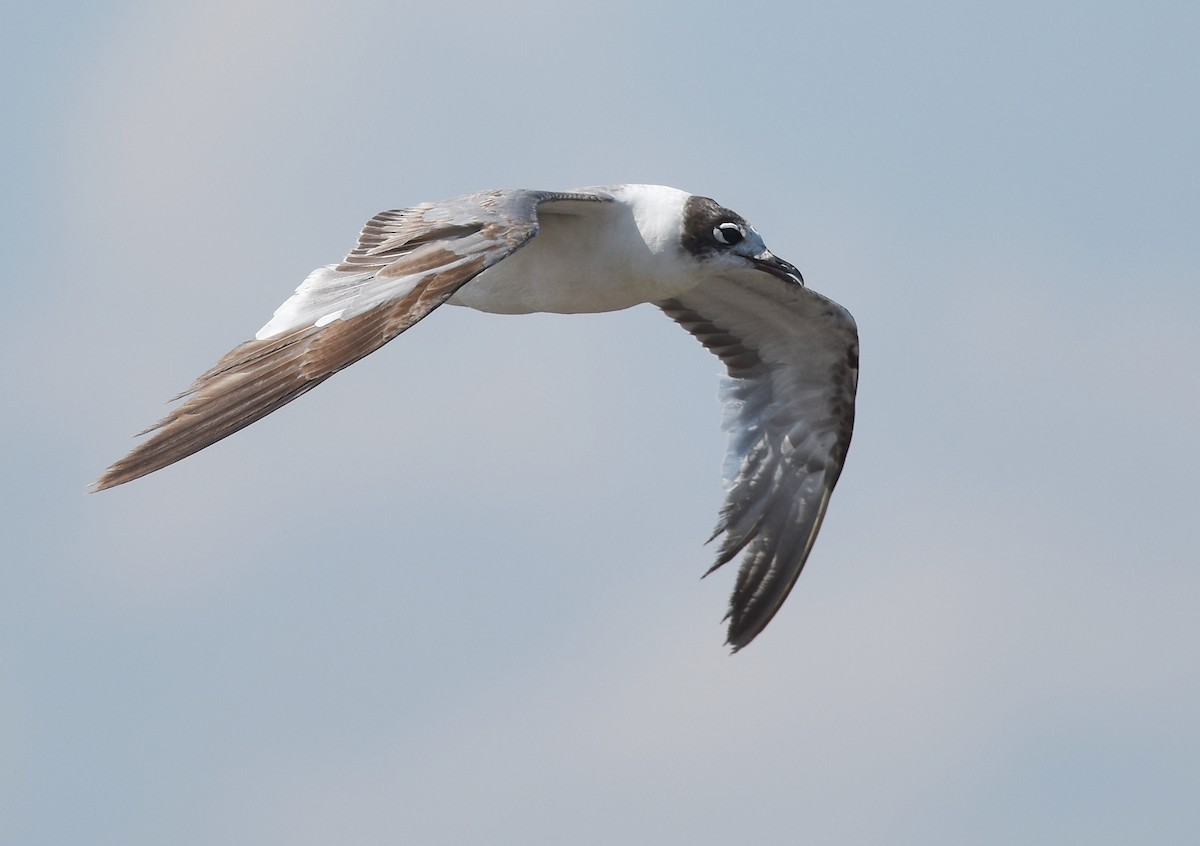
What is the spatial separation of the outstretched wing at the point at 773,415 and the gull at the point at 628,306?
1 cm

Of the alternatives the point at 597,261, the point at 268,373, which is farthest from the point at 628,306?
the point at 268,373

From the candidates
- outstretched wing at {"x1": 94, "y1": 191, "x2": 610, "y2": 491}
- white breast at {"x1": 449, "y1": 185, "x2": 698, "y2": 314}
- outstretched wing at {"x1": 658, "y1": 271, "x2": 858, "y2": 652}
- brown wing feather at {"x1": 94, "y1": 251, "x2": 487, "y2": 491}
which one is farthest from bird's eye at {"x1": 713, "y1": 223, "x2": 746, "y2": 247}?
brown wing feather at {"x1": 94, "y1": 251, "x2": 487, "y2": 491}

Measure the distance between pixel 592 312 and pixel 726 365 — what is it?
250 cm

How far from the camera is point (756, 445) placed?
16719 mm

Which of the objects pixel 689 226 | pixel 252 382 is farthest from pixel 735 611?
pixel 252 382

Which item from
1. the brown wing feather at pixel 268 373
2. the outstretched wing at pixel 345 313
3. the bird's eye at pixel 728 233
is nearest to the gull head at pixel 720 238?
the bird's eye at pixel 728 233

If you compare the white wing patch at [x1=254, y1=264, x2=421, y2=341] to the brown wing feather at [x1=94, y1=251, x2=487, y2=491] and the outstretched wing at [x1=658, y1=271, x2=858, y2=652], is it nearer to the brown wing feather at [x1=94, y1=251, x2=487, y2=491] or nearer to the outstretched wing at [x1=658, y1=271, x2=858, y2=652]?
the brown wing feather at [x1=94, y1=251, x2=487, y2=491]

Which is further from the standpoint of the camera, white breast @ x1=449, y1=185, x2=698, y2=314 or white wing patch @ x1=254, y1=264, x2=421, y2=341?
white breast @ x1=449, y1=185, x2=698, y2=314

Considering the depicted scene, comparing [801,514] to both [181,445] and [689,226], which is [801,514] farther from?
[181,445]

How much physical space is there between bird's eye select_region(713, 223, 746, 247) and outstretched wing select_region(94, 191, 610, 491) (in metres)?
1.57

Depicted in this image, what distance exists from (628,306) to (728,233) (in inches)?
46.2

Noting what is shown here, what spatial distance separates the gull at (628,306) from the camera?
10961mm

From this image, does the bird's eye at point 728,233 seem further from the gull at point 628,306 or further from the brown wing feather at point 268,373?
the brown wing feather at point 268,373

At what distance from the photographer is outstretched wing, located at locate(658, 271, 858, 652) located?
16.1 metres
